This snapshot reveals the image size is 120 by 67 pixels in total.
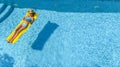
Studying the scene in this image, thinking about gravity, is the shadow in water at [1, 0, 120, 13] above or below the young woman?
above

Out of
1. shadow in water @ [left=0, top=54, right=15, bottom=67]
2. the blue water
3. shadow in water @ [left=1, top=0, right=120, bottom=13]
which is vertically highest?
shadow in water @ [left=1, top=0, right=120, bottom=13]

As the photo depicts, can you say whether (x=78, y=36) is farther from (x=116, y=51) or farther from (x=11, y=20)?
(x=11, y=20)

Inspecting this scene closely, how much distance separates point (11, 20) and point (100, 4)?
9.93 feet

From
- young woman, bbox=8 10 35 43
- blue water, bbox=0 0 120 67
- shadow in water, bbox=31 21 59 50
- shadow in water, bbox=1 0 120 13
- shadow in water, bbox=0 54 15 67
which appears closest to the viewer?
blue water, bbox=0 0 120 67

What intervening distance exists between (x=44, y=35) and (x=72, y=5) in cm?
146

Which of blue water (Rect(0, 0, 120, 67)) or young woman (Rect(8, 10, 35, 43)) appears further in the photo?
young woman (Rect(8, 10, 35, 43))

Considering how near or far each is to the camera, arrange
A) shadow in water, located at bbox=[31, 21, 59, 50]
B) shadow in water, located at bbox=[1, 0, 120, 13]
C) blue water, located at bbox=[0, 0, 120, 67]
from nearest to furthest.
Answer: blue water, located at bbox=[0, 0, 120, 67] < shadow in water, located at bbox=[31, 21, 59, 50] < shadow in water, located at bbox=[1, 0, 120, 13]

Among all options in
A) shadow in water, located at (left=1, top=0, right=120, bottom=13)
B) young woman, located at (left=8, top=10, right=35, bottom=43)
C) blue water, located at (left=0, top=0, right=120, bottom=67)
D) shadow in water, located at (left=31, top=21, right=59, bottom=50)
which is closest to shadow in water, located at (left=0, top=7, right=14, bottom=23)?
blue water, located at (left=0, top=0, right=120, bottom=67)

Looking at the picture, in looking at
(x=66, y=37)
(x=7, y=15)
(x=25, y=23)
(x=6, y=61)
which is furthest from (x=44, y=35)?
(x=7, y=15)

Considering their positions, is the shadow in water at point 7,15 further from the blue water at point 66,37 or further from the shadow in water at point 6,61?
the shadow in water at point 6,61

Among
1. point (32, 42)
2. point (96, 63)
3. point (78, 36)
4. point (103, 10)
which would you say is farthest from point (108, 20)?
point (32, 42)

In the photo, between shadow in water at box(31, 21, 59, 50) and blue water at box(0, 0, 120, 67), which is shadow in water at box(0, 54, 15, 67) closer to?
blue water at box(0, 0, 120, 67)

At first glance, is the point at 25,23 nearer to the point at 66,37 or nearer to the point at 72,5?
the point at 66,37

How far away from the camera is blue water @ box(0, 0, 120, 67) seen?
20.0 ft
